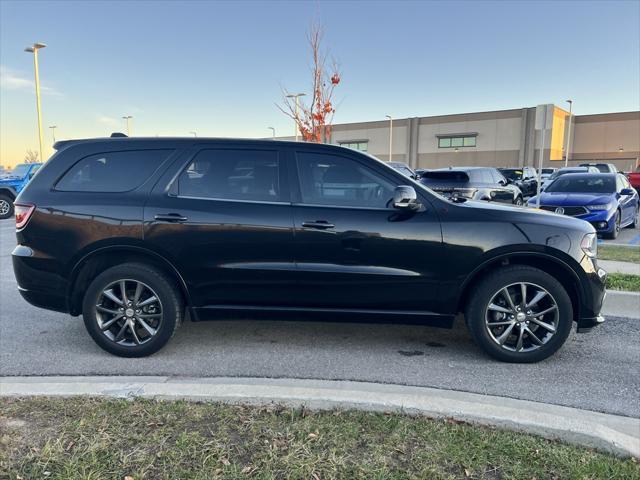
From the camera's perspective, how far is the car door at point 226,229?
393 centimetres

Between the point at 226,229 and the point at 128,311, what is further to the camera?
the point at 128,311

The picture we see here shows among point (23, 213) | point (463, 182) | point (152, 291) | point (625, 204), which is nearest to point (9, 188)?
point (23, 213)

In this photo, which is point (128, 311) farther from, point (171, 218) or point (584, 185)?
point (584, 185)

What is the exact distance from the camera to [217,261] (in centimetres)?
397

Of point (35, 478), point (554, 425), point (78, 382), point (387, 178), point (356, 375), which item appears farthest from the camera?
point (387, 178)

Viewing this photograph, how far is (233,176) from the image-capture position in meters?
4.08

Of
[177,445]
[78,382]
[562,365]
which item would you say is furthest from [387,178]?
[78,382]

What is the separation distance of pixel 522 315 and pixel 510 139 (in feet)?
154

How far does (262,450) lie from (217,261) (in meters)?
1.80

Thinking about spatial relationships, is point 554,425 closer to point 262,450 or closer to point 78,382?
point 262,450

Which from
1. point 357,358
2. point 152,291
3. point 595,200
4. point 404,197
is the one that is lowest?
point 357,358

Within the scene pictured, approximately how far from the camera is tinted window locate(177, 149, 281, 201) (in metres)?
4.04

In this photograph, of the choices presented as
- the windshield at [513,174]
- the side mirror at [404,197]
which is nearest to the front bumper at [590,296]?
the side mirror at [404,197]

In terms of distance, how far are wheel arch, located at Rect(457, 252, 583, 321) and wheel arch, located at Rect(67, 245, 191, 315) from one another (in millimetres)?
2355
